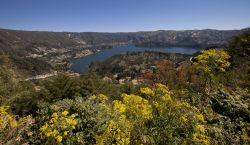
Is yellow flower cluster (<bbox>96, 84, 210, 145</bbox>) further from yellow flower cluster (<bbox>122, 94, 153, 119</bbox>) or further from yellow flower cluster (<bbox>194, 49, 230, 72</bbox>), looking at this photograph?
yellow flower cluster (<bbox>194, 49, 230, 72</bbox>)

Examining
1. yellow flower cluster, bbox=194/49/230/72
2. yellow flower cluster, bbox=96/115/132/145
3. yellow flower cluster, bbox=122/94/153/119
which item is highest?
yellow flower cluster, bbox=194/49/230/72

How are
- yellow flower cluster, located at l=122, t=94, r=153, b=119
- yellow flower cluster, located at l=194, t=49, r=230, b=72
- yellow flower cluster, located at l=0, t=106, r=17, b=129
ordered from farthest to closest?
yellow flower cluster, located at l=194, t=49, r=230, b=72 → yellow flower cluster, located at l=122, t=94, r=153, b=119 → yellow flower cluster, located at l=0, t=106, r=17, b=129

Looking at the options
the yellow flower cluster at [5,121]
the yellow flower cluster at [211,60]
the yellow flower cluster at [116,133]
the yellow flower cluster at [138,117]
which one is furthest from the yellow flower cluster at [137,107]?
the yellow flower cluster at [211,60]

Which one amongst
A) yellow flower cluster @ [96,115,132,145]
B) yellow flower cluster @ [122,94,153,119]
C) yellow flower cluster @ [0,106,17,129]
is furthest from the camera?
yellow flower cluster @ [122,94,153,119]

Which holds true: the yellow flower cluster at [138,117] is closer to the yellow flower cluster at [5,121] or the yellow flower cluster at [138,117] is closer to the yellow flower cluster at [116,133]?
the yellow flower cluster at [116,133]

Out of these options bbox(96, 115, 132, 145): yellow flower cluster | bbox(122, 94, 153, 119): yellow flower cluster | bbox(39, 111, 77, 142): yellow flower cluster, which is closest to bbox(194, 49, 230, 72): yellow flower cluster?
bbox(122, 94, 153, 119): yellow flower cluster

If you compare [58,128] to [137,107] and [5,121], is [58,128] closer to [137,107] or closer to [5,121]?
[5,121]

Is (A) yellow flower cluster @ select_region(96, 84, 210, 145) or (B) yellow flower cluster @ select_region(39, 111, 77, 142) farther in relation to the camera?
(A) yellow flower cluster @ select_region(96, 84, 210, 145)

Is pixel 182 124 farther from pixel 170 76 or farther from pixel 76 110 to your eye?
pixel 170 76

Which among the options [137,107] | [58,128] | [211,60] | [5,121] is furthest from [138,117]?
[211,60]
